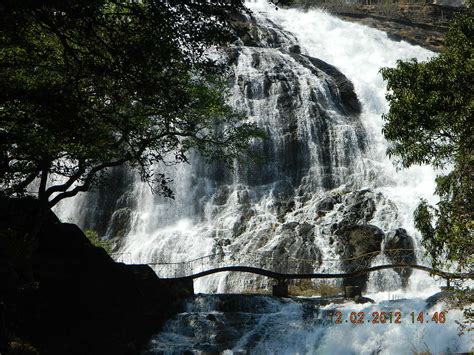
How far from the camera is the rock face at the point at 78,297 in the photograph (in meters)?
12.1

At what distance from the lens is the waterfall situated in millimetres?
22203

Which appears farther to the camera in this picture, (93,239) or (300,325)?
(93,239)

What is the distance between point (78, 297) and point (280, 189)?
51.2 feet

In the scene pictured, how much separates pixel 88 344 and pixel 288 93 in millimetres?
21903

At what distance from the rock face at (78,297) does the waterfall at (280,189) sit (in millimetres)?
5636

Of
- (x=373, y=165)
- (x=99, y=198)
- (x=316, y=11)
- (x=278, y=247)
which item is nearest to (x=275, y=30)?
(x=316, y=11)

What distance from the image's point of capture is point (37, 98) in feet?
19.7

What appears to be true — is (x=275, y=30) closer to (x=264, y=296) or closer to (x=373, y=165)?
(x=373, y=165)

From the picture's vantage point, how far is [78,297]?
13328 mm

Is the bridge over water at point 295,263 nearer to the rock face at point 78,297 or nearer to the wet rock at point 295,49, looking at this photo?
the rock face at point 78,297

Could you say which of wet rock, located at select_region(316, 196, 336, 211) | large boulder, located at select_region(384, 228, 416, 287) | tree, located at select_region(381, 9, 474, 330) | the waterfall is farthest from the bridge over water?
tree, located at select_region(381, 9, 474, 330)
